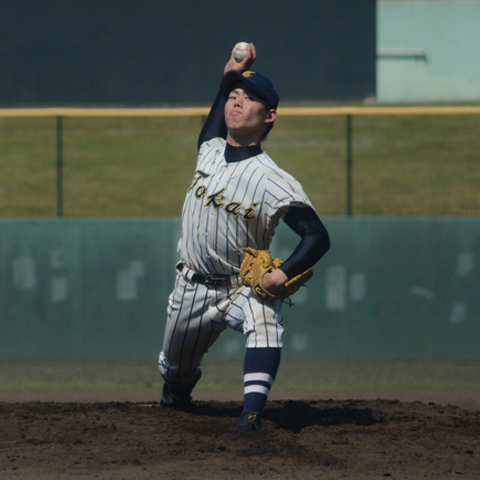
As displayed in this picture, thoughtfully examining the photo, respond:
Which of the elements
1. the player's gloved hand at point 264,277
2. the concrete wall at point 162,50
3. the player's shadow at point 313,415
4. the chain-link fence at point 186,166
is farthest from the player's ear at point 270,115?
the concrete wall at point 162,50

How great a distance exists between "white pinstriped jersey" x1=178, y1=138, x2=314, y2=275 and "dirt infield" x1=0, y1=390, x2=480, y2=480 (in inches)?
33.3

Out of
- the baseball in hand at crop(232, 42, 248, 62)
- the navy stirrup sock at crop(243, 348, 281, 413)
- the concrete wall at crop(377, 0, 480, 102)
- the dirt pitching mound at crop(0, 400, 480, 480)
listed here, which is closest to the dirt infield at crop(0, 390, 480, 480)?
the dirt pitching mound at crop(0, 400, 480, 480)

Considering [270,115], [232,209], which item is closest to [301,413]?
[232,209]

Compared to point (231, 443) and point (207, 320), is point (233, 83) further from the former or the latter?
point (231, 443)

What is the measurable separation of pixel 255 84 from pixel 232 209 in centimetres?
64

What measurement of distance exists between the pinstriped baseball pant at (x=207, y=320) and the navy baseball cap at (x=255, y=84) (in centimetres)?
95

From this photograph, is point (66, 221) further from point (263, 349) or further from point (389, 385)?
point (263, 349)

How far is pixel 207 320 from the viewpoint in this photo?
3.85m

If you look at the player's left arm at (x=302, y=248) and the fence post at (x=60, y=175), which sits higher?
the fence post at (x=60, y=175)

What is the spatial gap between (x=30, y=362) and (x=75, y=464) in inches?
133

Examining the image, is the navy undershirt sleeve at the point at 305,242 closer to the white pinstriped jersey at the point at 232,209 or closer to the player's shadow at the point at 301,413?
the white pinstriped jersey at the point at 232,209

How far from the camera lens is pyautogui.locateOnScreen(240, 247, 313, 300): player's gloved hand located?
349 cm

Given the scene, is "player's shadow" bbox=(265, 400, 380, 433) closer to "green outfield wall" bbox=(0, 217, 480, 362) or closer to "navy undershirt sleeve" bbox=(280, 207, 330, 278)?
"navy undershirt sleeve" bbox=(280, 207, 330, 278)

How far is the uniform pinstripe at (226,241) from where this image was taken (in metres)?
3.61
